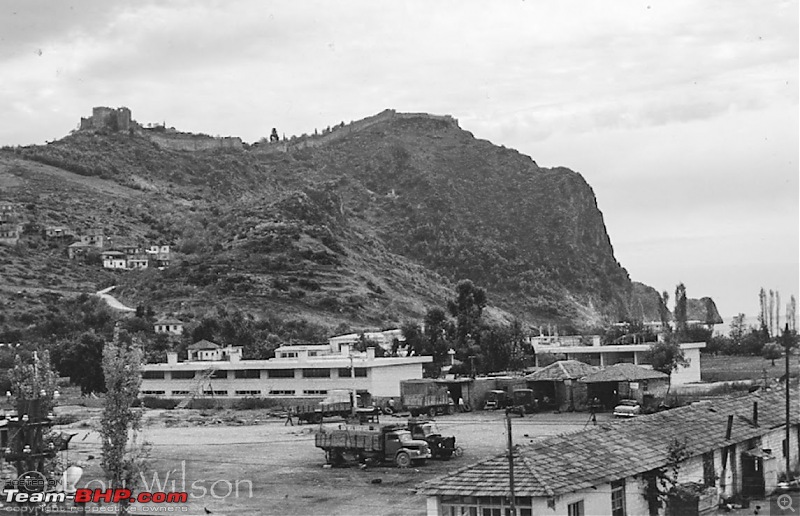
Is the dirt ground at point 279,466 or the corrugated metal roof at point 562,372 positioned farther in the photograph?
the corrugated metal roof at point 562,372

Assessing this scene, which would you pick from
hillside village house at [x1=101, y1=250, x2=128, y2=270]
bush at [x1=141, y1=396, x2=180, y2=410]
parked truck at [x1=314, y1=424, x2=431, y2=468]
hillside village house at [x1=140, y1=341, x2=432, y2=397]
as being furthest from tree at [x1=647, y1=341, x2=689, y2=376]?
hillside village house at [x1=101, y1=250, x2=128, y2=270]

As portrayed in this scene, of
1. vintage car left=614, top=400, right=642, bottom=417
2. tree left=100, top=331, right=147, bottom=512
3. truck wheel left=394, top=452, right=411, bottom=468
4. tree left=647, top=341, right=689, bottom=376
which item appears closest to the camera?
tree left=100, top=331, right=147, bottom=512

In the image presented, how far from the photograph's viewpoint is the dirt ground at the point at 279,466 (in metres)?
29.1

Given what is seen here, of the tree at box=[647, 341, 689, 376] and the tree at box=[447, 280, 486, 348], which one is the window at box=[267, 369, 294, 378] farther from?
the tree at box=[647, 341, 689, 376]

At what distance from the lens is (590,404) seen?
51.9m

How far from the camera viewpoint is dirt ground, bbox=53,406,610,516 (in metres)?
29.1

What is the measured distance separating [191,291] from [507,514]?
102 meters

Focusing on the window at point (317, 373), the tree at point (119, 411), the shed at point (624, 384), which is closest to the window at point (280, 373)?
the window at point (317, 373)

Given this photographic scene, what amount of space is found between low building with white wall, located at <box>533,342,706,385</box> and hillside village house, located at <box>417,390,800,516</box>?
32.6m

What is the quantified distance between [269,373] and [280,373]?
→ 2.64ft

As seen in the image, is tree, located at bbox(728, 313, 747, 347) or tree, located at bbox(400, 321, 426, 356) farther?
tree, located at bbox(728, 313, 747, 347)

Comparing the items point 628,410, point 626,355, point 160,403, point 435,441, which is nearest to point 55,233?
point 160,403

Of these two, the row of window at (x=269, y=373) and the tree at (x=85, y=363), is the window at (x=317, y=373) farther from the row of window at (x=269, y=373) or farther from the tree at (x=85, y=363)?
the tree at (x=85, y=363)

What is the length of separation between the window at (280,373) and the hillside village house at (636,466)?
36.7 m
